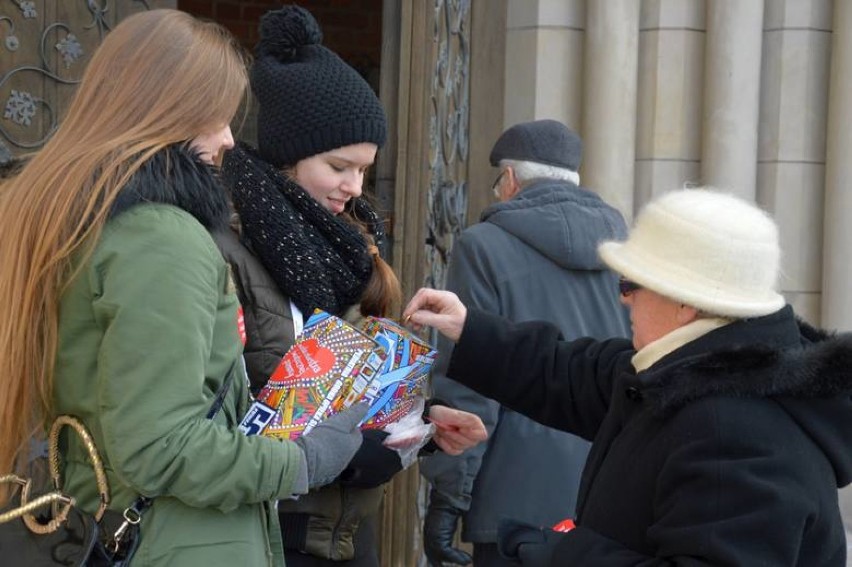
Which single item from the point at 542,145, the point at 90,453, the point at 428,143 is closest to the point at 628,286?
the point at 90,453

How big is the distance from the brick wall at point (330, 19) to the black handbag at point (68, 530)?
507 centimetres

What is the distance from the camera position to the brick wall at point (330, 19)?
6.93 metres

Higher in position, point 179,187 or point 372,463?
point 179,187

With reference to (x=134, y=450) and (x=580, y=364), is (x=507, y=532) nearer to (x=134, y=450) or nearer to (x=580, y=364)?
(x=580, y=364)

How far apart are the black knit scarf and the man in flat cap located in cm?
60

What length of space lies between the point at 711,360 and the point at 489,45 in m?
3.19

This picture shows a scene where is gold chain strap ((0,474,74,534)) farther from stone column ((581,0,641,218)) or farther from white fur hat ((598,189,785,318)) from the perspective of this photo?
stone column ((581,0,641,218))

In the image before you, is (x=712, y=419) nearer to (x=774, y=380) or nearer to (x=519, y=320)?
(x=774, y=380)

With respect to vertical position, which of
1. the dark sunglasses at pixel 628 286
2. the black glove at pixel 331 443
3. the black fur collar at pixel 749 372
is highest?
the dark sunglasses at pixel 628 286

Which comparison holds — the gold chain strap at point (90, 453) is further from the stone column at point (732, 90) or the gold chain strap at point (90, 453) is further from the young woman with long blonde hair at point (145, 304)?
the stone column at point (732, 90)

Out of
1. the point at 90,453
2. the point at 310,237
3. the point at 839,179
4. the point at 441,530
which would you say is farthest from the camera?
the point at 839,179

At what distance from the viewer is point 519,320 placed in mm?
3383

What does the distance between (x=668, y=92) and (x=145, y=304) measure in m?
3.21

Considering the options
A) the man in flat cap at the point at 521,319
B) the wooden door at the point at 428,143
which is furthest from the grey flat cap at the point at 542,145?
the wooden door at the point at 428,143
